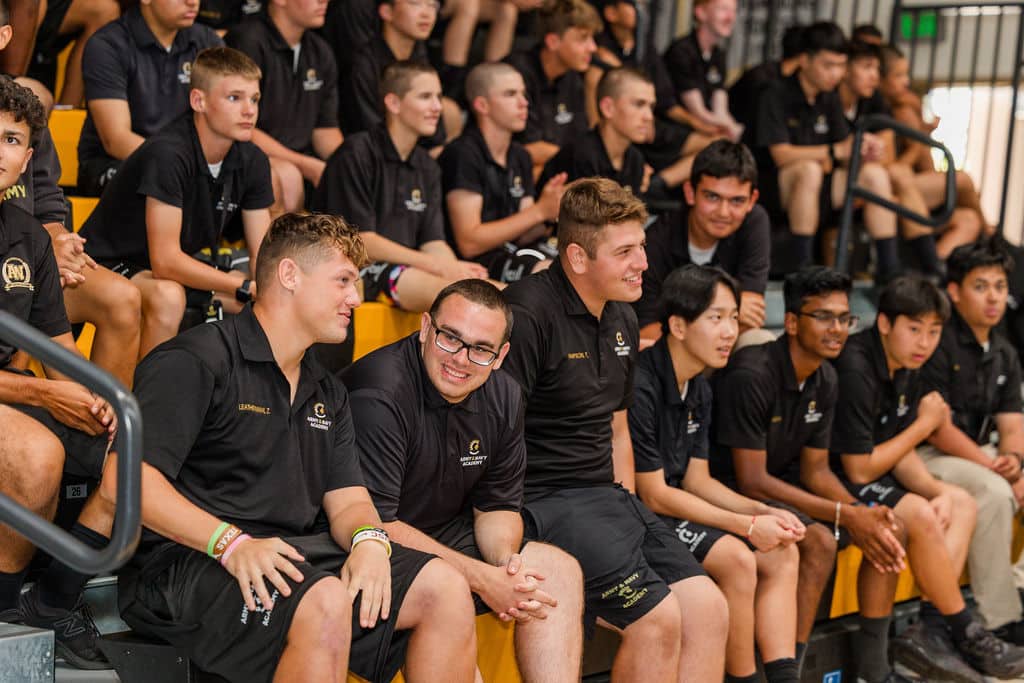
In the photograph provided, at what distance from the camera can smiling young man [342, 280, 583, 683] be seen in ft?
10.6

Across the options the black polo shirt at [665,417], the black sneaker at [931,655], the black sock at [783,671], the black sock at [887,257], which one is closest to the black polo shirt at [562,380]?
the black polo shirt at [665,417]

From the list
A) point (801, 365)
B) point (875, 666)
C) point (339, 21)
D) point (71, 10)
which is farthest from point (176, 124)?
point (875, 666)

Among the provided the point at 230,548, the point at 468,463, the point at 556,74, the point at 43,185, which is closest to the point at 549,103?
the point at 556,74

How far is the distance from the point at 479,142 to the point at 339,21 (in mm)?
1039

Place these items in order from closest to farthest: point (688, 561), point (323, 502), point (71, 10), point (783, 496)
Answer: point (323, 502) → point (688, 561) → point (783, 496) → point (71, 10)

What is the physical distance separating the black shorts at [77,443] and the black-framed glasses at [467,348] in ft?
2.68

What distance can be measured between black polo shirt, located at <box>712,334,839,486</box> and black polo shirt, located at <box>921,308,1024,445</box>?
2.89 feet

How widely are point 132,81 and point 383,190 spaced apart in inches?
36.8

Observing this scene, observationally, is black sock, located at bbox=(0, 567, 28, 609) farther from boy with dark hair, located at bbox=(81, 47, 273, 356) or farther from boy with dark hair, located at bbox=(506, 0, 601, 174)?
boy with dark hair, located at bbox=(506, 0, 601, 174)

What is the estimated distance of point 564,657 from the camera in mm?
3326

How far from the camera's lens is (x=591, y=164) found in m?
5.51

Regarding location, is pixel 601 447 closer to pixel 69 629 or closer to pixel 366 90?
pixel 69 629

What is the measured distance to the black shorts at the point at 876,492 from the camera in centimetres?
475

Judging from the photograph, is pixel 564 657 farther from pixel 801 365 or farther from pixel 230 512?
pixel 801 365
